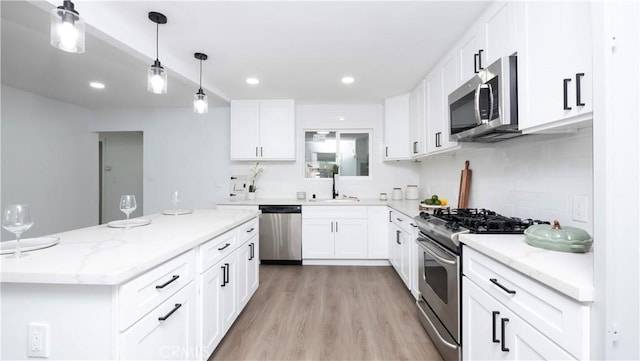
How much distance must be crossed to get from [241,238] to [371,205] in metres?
2.04

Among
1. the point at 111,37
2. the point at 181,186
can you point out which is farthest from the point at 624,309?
the point at 181,186

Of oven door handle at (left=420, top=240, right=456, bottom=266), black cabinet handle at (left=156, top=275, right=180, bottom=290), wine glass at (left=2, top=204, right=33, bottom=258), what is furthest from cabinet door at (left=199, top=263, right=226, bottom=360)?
oven door handle at (left=420, top=240, right=456, bottom=266)

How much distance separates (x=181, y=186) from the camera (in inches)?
184

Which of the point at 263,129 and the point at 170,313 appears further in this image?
the point at 263,129

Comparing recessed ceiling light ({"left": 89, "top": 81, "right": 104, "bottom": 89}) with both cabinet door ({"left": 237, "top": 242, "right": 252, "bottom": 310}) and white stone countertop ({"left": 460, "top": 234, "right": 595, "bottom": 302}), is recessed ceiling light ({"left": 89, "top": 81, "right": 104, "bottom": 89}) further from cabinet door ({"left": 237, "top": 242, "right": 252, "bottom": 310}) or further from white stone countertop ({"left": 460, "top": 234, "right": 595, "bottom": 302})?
white stone countertop ({"left": 460, "top": 234, "right": 595, "bottom": 302})

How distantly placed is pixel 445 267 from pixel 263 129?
3.19 metres

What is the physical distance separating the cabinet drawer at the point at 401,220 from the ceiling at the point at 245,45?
5.23 feet

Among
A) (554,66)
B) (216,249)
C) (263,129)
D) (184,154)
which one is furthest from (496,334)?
(184,154)

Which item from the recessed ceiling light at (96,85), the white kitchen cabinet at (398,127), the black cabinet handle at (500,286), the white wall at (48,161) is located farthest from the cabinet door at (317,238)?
the white wall at (48,161)

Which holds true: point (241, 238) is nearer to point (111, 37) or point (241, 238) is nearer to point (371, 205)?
point (111, 37)

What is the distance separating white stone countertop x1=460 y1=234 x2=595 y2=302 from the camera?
0.86 meters

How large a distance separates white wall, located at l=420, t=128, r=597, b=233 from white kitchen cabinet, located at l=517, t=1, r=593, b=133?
340 millimetres

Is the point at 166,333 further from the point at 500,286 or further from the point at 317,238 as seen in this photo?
the point at 317,238

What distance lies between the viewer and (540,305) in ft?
3.33
